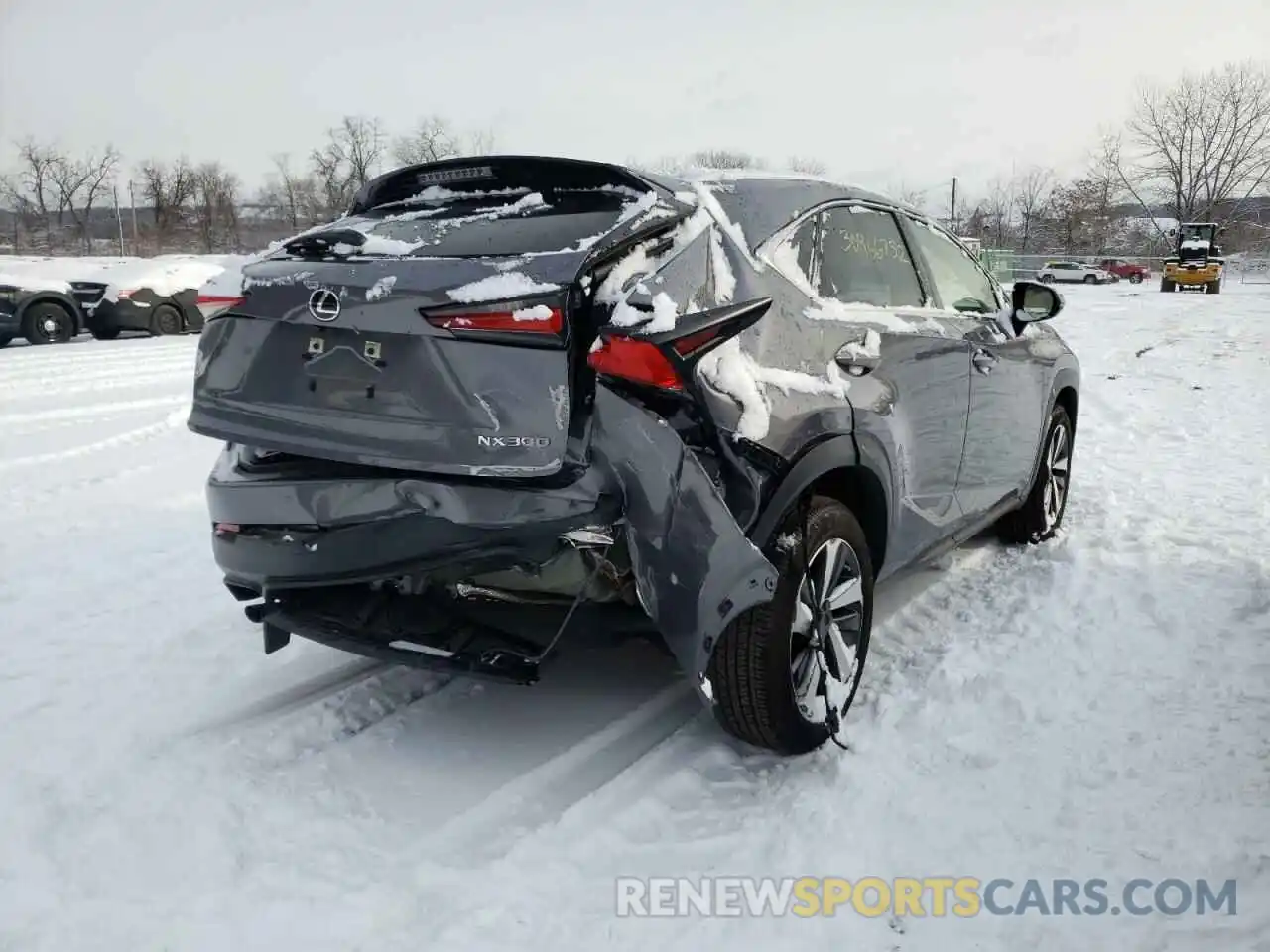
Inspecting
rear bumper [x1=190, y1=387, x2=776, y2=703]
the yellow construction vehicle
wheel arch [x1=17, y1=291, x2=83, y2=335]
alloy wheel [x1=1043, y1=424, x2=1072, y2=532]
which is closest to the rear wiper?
rear bumper [x1=190, y1=387, x2=776, y2=703]

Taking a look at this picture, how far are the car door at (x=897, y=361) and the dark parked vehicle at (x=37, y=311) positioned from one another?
14.7 meters

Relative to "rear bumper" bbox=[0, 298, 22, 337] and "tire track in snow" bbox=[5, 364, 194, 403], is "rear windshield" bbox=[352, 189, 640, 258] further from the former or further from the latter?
"rear bumper" bbox=[0, 298, 22, 337]

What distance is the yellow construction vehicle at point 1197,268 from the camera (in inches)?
1390

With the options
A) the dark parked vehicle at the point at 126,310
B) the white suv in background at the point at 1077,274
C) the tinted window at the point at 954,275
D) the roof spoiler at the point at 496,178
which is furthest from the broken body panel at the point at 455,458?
the white suv in background at the point at 1077,274

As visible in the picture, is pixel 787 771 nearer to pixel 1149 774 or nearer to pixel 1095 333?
pixel 1149 774

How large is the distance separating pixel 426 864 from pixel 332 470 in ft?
3.48

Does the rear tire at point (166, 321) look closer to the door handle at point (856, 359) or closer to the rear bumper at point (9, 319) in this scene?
the rear bumper at point (9, 319)

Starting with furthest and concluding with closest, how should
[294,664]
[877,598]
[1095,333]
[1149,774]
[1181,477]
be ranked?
[1095,333] < [1181,477] < [877,598] < [294,664] < [1149,774]

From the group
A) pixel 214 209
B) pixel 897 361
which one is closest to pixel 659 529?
pixel 897 361

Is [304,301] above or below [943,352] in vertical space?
above

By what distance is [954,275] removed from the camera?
13.7 feet

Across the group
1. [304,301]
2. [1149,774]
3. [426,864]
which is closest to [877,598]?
[1149,774]

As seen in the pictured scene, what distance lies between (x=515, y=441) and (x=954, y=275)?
2.59 m

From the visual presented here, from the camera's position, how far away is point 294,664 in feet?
11.8
